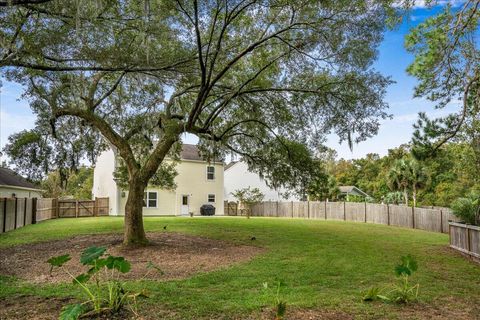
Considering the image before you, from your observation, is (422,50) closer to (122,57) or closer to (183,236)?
(122,57)

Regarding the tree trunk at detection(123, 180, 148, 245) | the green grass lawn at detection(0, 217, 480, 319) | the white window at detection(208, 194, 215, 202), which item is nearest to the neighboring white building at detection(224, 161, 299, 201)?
the white window at detection(208, 194, 215, 202)

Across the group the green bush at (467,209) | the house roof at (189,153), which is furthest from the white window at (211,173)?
the green bush at (467,209)

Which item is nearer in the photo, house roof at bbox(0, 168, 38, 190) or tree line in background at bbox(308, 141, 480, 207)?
house roof at bbox(0, 168, 38, 190)

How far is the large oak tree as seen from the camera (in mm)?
7805

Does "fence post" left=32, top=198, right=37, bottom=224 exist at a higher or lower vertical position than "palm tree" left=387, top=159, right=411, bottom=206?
lower

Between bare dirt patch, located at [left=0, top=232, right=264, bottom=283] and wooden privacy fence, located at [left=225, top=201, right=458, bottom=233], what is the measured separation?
468 inches

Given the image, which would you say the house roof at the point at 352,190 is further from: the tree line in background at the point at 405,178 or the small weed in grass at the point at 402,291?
the small weed in grass at the point at 402,291

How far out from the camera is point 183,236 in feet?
43.2

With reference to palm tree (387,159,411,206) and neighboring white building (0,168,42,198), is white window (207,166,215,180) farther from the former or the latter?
palm tree (387,159,411,206)

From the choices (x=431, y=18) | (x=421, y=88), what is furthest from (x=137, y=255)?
(x=431, y=18)

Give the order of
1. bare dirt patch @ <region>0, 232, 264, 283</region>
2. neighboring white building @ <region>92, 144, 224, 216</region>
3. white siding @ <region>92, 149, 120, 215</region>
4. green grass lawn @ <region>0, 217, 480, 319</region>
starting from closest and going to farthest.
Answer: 1. green grass lawn @ <region>0, 217, 480, 319</region>
2. bare dirt patch @ <region>0, 232, 264, 283</region>
3. white siding @ <region>92, 149, 120, 215</region>
4. neighboring white building @ <region>92, 144, 224, 216</region>

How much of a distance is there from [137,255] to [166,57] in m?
4.98

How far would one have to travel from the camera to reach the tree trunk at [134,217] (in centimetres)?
1052

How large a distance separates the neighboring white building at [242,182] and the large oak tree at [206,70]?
2281cm
